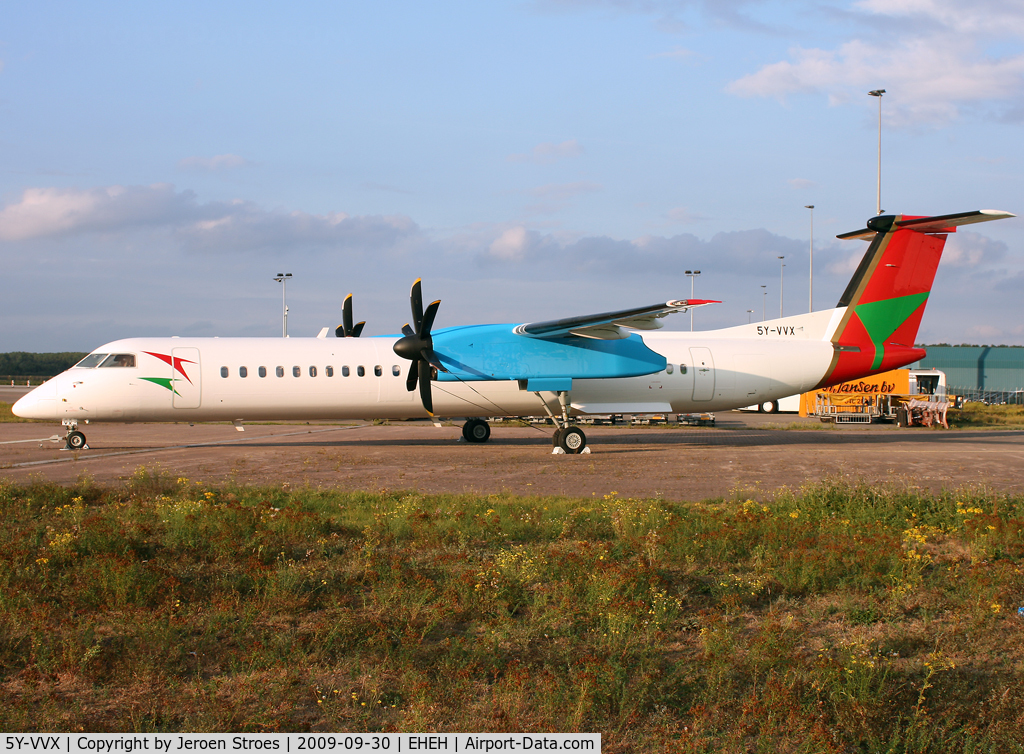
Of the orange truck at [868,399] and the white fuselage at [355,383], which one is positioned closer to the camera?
the white fuselage at [355,383]

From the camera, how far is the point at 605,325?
73.0ft

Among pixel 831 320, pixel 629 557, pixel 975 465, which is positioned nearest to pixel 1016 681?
pixel 629 557

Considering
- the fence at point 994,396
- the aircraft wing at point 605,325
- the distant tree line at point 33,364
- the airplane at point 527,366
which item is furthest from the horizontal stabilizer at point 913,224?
the distant tree line at point 33,364

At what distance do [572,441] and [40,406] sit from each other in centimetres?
1616

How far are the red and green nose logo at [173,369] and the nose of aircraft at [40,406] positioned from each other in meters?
2.76

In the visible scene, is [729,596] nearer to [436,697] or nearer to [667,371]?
[436,697]

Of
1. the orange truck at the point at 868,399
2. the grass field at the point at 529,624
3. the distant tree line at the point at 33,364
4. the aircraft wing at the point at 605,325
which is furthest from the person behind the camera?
the distant tree line at the point at 33,364

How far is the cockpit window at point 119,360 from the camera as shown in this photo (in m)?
22.5

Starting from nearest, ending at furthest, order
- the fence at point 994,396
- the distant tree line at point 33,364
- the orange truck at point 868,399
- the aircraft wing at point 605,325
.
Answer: the aircraft wing at point 605,325 → the orange truck at point 868,399 → the fence at point 994,396 → the distant tree line at point 33,364

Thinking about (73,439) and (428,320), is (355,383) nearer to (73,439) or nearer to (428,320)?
(428,320)

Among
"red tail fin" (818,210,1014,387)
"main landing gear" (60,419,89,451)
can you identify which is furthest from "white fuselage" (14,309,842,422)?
"red tail fin" (818,210,1014,387)

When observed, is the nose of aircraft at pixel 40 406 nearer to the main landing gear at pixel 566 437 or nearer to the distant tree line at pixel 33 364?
the main landing gear at pixel 566 437

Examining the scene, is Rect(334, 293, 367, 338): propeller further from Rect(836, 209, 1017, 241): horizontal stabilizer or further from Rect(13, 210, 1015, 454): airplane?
Rect(836, 209, 1017, 241): horizontal stabilizer

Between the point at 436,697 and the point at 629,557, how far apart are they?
4.30 meters
